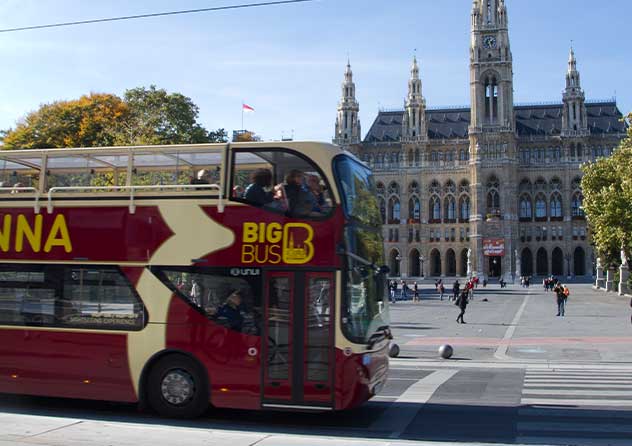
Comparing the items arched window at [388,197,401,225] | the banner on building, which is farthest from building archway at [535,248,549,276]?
arched window at [388,197,401,225]

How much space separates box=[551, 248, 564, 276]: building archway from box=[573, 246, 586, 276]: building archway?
1822 mm

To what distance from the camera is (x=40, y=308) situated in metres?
11.1

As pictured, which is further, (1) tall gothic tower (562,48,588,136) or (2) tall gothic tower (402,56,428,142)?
(2) tall gothic tower (402,56,428,142)

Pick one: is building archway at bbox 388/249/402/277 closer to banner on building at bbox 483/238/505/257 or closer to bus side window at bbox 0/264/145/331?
banner on building at bbox 483/238/505/257

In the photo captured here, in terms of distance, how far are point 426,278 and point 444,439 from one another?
315 ft

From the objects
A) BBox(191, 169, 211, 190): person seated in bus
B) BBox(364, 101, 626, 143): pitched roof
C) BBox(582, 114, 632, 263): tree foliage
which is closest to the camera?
BBox(191, 169, 211, 190): person seated in bus

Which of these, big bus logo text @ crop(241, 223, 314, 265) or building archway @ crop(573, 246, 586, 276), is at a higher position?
building archway @ crop(573, 246, 586, 276)

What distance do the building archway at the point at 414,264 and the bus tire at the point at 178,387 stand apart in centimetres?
9977

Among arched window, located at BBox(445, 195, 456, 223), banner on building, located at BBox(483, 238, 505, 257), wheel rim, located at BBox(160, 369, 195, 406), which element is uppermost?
arched window, located at BBox(445, 195, 456, 223)

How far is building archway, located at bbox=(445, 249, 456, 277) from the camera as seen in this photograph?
Answer: 107900 mm

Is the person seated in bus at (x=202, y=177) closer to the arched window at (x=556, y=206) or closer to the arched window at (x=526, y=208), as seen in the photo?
the arched window at (x=526, y=208)

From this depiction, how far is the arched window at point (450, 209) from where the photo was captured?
108188 mm

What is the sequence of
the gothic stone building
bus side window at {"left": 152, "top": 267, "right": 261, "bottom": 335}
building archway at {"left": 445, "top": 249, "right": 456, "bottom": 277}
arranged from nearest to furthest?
bus side window at {"left": 152, "top": 267, "right": 261, "bottom": 335} < the gothic stone building < building archway at {"left": 445, "top": 249, "right": 456, "bottom": 277}

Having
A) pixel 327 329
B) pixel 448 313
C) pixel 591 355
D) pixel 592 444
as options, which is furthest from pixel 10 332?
pixel 448 313
